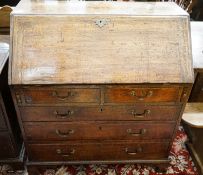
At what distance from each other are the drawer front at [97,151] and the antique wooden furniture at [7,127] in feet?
0.49

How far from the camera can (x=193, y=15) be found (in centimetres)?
338

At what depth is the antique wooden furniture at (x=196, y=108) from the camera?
1831mm

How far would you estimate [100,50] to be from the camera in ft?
4.96

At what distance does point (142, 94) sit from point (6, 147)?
3.80 ft

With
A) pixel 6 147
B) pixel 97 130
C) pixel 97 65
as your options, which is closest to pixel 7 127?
pixel 6 147

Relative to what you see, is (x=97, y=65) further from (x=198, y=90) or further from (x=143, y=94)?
(x=198, y=90)

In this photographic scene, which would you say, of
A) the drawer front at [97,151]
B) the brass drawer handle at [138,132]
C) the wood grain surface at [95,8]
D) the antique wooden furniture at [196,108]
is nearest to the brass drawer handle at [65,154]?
the drawer front at [97,151]

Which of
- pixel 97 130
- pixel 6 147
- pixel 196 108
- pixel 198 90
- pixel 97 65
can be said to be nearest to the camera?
pixel 97 65

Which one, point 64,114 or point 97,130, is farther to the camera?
point 97,130

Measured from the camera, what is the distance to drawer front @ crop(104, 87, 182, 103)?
1534 mm

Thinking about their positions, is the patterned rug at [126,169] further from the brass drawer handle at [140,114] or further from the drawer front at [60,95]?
the drawer front at [60,95]

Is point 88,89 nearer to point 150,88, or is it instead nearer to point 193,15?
point 150,88

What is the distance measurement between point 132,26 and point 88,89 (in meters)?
0.50

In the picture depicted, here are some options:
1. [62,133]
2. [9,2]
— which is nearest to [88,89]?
[62,133]
